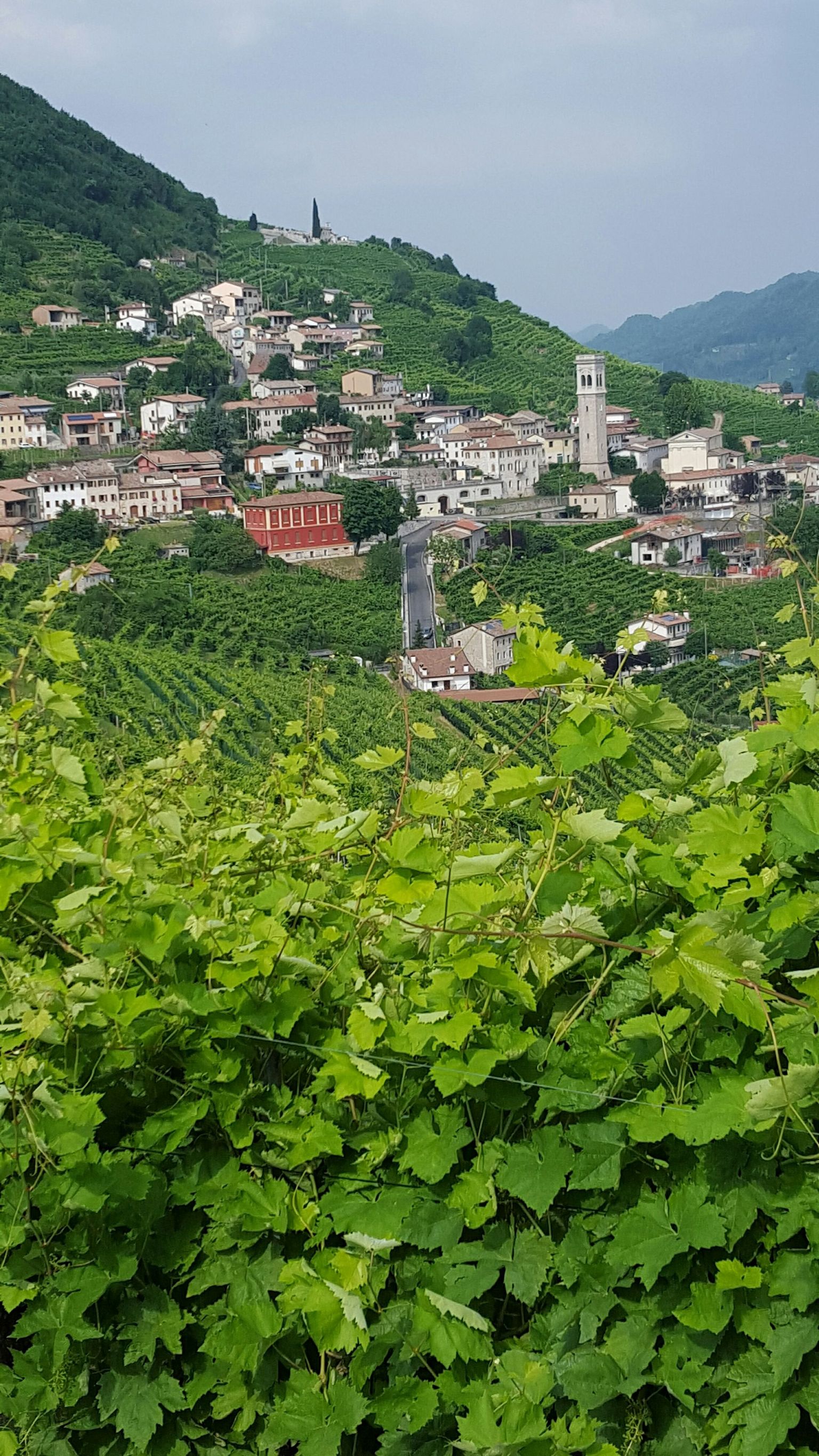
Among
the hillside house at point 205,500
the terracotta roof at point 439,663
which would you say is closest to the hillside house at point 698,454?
the hillside house at point 205,500

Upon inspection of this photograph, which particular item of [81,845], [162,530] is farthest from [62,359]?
[81,845]

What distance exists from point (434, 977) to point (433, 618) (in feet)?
92.9

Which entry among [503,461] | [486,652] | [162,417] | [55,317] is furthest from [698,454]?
[486,652]

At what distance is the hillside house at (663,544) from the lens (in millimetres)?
33719

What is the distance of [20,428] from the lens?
134ft

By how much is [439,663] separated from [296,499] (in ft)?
49.4

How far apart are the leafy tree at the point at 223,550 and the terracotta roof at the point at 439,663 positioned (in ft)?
33.9

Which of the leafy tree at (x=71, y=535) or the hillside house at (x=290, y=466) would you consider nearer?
the leafy tree at (x=71, y=535)

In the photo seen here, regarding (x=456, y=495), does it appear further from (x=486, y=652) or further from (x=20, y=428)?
(x=486, y=652)

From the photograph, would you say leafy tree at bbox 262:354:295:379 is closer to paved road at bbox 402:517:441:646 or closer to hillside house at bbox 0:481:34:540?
paved road at bbox 402:517:441:646

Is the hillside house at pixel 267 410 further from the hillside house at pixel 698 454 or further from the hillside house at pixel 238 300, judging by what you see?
the hillside house at pixel 698 454

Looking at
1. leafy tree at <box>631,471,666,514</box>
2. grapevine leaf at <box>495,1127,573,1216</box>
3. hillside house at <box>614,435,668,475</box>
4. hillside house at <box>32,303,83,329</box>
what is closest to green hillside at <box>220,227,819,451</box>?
hillside house at <box>614,435,668,475</box>

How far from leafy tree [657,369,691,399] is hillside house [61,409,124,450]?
82.6 ft

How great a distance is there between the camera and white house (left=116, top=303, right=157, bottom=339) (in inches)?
2090
